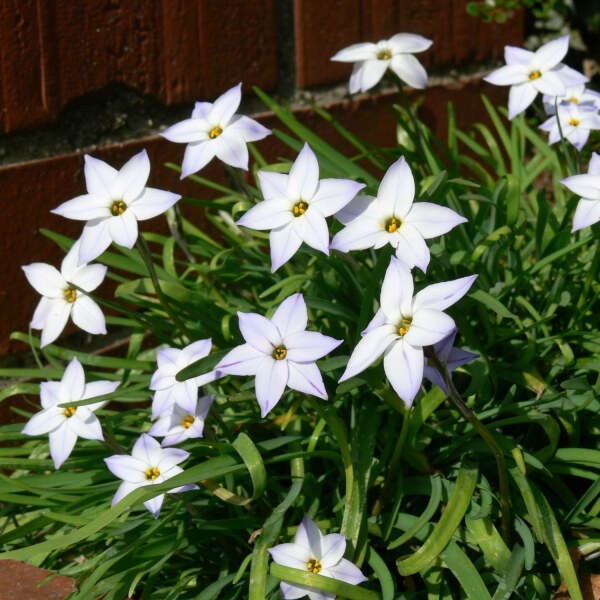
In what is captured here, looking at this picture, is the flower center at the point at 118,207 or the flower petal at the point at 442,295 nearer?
the flower petal at the point at 442,295

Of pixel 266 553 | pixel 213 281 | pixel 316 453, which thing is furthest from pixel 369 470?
pixel 213 281

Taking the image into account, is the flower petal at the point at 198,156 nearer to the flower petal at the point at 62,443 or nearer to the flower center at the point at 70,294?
the flower center at the point at 70,294

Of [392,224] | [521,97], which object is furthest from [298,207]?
[521,97]

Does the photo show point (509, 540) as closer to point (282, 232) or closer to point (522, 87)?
point (282, 232)

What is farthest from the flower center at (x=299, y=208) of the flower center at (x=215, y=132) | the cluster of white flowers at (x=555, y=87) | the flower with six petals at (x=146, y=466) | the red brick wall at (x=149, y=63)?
the red brick wall at (x=149, y=63)

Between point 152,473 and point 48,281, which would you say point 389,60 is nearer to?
point 48,281

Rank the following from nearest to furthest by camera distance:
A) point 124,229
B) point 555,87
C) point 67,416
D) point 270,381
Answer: point 270,381 < point 124,229 < point 67,416 < point 555,87
